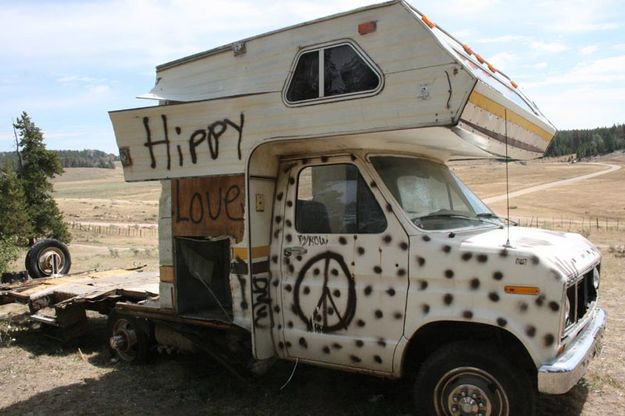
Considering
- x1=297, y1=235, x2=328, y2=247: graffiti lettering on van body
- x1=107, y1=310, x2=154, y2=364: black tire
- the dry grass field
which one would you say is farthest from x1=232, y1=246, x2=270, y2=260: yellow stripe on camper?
x1=107, y1=310, x2=154, y2=364: black tire

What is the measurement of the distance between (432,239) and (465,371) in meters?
0.96

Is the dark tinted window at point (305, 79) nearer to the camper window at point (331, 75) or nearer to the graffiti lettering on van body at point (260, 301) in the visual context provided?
the camper window at point (331, 75)

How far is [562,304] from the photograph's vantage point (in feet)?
11.7

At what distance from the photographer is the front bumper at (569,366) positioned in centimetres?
346

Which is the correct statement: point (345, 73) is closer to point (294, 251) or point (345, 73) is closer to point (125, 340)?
point (294, 251)

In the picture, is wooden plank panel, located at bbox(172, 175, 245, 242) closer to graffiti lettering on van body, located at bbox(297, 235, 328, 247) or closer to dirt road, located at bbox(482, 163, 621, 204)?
graffiti lettering on van body, located at bbox(297, 235, 328, 247)

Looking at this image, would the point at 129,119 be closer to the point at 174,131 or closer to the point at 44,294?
the point at 174,131

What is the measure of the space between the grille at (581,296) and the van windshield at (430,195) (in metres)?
0.88

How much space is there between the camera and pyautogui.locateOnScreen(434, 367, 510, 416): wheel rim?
3771mm

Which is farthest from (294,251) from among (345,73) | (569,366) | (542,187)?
(542,187)

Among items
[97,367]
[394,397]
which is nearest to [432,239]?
[394,397]

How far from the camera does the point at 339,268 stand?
4492 millimetres

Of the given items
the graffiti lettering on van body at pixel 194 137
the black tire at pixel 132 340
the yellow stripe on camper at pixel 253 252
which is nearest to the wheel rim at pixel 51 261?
the black tire at pixel 132 340

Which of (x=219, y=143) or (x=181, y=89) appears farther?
(x=181, y=89)
